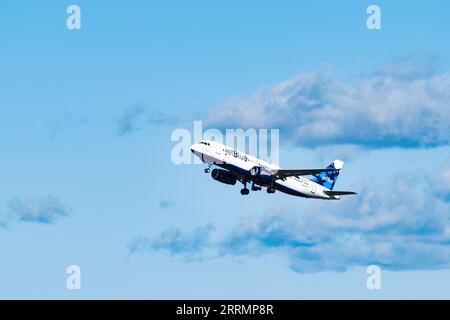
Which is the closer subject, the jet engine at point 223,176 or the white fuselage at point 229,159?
the white fuselage at point 229,159

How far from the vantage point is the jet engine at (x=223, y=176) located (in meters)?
186

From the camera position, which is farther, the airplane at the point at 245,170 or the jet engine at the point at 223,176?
the jet engine at the point at 223,176

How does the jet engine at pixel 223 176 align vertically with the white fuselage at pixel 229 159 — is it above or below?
below

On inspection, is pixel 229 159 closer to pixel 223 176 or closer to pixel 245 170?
pixel 245 170

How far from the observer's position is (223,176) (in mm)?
186250

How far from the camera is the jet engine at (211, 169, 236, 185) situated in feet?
610

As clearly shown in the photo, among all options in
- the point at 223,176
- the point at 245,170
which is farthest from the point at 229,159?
the point at 223,176
